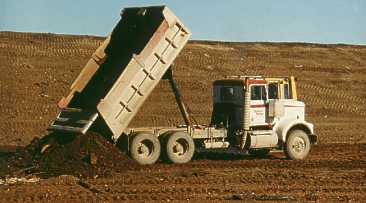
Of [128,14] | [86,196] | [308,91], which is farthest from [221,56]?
[86,196]

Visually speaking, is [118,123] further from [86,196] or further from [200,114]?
[200,114]

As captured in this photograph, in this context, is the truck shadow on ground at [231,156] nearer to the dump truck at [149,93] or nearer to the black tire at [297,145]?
the dump truck at [149,93]

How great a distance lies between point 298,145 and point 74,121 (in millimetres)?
6754

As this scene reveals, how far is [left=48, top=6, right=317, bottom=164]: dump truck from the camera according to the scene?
65.4 ft

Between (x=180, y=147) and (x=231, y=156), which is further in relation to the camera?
(x=231, y=156)

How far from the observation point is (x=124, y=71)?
19.8m

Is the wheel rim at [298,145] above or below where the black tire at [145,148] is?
above

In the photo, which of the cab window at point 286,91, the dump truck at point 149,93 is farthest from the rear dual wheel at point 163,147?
the cab window at point 286,91

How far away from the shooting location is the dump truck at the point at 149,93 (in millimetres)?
19922

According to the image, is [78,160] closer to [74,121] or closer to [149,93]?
[74,121]

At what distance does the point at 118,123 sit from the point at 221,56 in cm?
3076

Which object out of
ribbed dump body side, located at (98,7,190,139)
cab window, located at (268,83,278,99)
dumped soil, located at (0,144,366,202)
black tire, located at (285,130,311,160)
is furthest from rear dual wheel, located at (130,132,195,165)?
black tire, located at (285,130,311,160)

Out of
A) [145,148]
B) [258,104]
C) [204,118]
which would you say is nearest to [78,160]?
[145,148]

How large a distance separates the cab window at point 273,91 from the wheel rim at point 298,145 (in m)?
1.52
